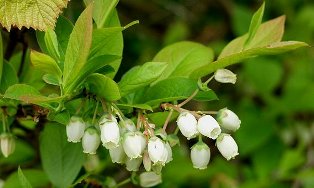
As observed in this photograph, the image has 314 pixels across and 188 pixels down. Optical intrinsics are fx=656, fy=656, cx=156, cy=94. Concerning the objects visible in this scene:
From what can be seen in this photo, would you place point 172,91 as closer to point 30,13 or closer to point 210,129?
point 210,129

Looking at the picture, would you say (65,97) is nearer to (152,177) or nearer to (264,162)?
(152,177)

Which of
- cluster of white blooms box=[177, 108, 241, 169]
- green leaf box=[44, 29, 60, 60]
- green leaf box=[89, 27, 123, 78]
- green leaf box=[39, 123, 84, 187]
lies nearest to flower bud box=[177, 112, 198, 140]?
cluster of white blooms box=[177, 108, 241, 169]

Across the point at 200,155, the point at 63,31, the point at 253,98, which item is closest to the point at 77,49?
the point at 63,31

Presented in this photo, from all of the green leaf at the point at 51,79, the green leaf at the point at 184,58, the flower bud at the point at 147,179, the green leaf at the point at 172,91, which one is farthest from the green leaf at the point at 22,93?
the flower bud at the point at 147,179

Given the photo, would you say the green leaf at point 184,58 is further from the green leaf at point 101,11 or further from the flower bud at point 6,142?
the flower bud at point 6,142

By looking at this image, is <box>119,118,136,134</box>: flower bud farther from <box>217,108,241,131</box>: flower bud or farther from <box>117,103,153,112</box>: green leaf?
<box>217,108,241,131</box>: flower bud

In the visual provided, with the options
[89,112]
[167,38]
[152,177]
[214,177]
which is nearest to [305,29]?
[167,38]

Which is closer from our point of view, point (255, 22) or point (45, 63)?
point (45, 63)
